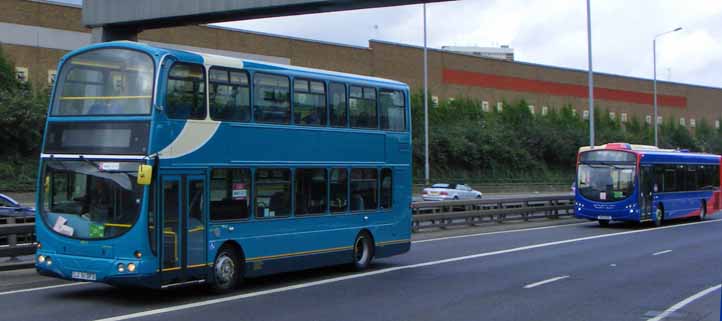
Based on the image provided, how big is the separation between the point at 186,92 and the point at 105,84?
3.78 ft

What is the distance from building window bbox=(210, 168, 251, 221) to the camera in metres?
13.8

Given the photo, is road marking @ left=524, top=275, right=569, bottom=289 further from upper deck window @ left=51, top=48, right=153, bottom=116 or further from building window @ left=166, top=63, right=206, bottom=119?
upper deck window @ left=51, top=48, right=153, bottom=116

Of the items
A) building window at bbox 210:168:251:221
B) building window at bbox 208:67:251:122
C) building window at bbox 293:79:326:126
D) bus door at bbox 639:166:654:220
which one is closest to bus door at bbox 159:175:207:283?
building window at bbox 210:168:251:221

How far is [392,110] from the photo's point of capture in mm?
18266

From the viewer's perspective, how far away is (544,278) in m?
16.7

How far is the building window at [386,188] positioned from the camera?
59.1 ft

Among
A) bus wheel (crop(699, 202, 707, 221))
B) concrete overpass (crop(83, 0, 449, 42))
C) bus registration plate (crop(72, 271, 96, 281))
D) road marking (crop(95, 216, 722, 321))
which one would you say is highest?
concrete overpass (crop(83, 0, 449, 42))

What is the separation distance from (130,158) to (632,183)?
876 inches

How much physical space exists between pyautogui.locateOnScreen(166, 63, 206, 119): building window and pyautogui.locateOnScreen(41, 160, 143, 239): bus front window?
44.2 inches

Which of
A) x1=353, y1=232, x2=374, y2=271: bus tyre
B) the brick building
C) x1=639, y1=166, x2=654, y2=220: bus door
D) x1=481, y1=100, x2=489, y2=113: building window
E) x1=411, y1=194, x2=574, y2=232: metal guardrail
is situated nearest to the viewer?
x1=353, y1=232, x2=374, y2=271: bus tyre

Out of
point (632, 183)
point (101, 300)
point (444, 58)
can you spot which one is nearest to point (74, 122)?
point (101, 300)

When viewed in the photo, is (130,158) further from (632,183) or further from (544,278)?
(632,183)

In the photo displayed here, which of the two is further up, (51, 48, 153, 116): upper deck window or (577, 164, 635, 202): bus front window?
(51, 48, 153, 116): upper deck window

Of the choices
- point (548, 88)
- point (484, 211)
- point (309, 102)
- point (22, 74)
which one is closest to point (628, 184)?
point (484, 211)
